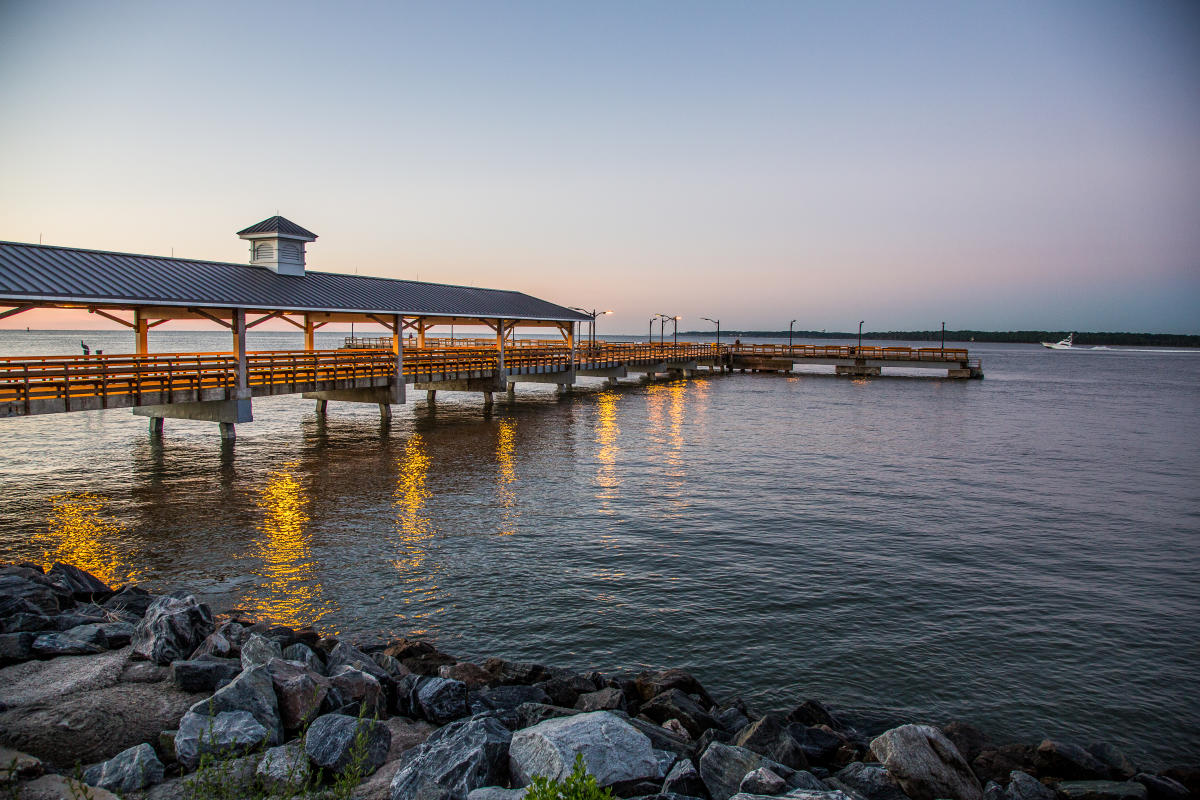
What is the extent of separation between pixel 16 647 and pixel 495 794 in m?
5.93

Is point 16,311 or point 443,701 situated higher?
point 16,311

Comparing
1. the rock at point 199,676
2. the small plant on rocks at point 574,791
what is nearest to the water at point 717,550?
the rock at point 199,676

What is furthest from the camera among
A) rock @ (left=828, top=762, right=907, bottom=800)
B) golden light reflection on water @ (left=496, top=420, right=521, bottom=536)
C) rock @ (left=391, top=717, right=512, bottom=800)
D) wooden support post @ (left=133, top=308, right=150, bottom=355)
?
wooden support post @ (left=133, top=308, right=150, bottom=355)

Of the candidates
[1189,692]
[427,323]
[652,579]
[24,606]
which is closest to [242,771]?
[24,606]

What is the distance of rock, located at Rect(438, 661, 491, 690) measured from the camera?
7840 millimetres

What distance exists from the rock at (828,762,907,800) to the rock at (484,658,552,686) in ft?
11.2

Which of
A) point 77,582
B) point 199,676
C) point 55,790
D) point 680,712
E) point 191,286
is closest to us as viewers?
point 55,790

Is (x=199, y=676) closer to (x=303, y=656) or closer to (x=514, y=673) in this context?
(x=303, y=656)

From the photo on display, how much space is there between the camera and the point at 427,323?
135 ft

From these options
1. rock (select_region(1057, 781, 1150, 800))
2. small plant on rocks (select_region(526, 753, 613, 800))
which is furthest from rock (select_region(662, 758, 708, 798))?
rock (select_region(1057, 781, 1150, 800))

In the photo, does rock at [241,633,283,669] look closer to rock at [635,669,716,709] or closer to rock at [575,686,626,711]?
rock at [575,686,626,711]

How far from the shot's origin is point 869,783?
20.4ft

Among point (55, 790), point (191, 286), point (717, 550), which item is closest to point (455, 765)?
point (55, 790)

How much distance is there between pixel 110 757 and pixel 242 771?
1.42 m
